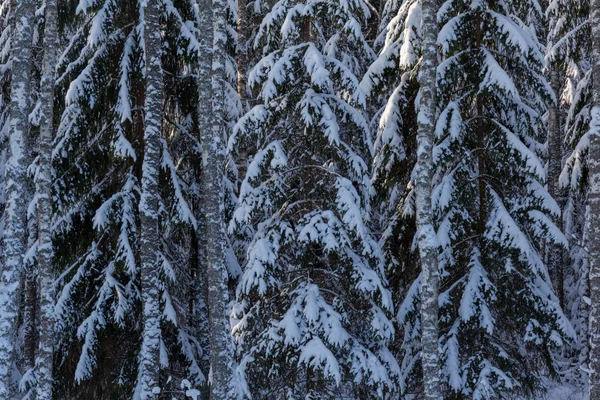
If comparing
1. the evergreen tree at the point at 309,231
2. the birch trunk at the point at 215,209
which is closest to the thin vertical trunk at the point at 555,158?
the evergreen tree at the point at 309,231

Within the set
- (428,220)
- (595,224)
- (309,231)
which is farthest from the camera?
(309,231)

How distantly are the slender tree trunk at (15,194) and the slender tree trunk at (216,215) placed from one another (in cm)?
328

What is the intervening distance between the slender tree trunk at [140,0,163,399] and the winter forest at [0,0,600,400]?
34mm

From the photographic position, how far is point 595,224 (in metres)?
9.90

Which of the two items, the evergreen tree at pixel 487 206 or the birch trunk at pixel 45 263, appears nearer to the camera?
the birch trunk at pixel 45 263

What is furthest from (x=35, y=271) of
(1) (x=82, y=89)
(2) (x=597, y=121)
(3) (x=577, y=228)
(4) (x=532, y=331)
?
(3) (x=577, y=228)

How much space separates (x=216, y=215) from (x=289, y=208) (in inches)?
65.9

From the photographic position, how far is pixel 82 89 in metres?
12.2

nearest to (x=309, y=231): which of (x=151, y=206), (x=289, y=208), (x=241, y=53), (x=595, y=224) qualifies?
(x=289, y=208)

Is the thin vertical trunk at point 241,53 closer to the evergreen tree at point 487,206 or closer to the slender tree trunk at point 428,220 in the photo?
the evergreen tree at point 487,206

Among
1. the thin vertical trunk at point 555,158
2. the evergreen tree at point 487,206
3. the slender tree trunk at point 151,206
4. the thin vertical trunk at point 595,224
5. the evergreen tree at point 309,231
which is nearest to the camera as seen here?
the thin vertical trunk at point 595,224

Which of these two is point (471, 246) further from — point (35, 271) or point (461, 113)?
point (35, 271)

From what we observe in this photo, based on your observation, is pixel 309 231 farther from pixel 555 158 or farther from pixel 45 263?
pixel 555 158

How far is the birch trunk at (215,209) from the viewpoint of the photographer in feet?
33.4
